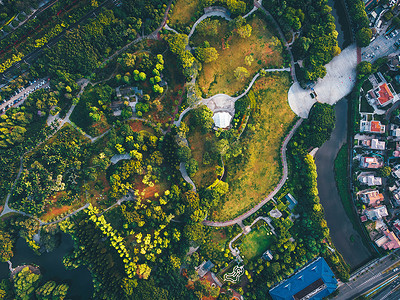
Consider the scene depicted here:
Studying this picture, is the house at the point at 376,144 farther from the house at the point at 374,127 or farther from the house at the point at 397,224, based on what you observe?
the house at the point at 397,224

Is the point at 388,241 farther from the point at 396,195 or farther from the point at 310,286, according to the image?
the point at 310,286

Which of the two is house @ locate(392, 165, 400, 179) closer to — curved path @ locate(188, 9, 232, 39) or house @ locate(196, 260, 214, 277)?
house @ locate(196, 260, 214, 277)

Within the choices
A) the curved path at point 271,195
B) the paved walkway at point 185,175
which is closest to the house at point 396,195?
the curved path at point 271,195

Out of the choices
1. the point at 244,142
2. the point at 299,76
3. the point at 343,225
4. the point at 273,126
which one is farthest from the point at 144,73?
the point at 343,225

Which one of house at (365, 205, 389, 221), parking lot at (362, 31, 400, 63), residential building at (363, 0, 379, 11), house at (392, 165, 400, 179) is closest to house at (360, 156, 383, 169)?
house at (392, 165, 400, 179)

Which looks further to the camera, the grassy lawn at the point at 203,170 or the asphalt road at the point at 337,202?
the asphalt road at the point at 337,202

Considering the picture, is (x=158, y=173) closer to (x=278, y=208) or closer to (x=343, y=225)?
(x=278, y=208)
